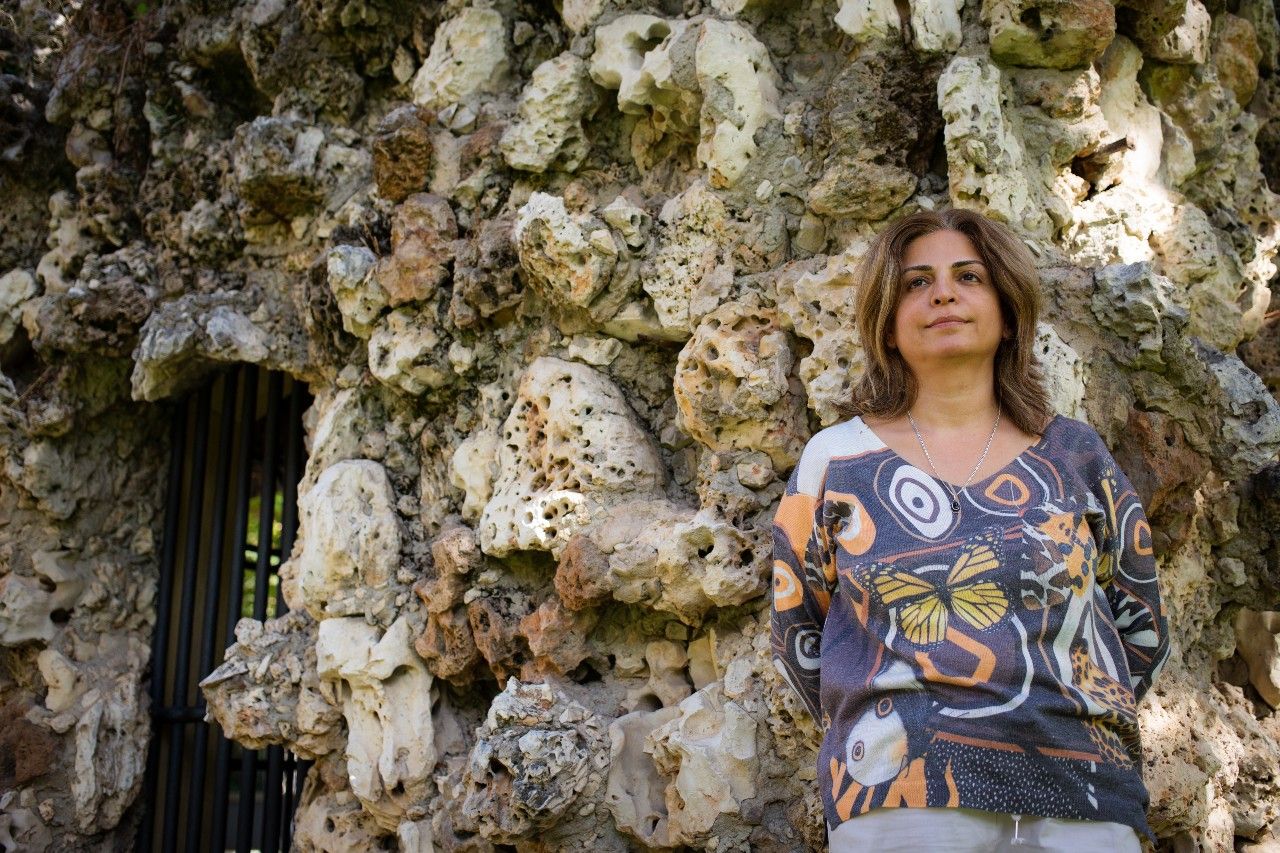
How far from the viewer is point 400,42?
347cm

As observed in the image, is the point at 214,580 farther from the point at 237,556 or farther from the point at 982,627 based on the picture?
the point at 982,627

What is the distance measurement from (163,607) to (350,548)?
155 centimetres

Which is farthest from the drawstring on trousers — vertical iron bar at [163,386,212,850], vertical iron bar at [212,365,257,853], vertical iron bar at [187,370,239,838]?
vertical iron bar at [163,386,212,850]

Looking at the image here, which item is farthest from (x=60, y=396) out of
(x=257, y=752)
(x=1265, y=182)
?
(x=1265, y=182)

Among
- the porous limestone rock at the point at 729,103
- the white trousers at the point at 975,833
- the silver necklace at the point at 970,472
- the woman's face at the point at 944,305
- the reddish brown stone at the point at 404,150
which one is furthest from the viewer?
the reddish brown stone at the point at 404,150

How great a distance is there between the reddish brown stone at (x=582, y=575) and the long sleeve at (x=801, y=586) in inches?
23.4

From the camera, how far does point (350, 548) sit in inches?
117

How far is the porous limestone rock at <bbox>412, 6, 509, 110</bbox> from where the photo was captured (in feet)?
10.3

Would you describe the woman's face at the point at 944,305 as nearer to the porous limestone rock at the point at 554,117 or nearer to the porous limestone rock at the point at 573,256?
the porous limestone rock at the point at 573,256

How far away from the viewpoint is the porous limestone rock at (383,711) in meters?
2.76

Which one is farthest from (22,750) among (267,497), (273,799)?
(267,497)

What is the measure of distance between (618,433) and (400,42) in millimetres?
1671

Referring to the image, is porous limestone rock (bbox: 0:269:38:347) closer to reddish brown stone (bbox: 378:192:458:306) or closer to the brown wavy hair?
reddish brown stone (bbox: 378:192:458:306)

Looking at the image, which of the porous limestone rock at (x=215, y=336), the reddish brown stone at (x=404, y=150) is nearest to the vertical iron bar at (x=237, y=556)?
the porous limestone rock at (x=215, y=336)
